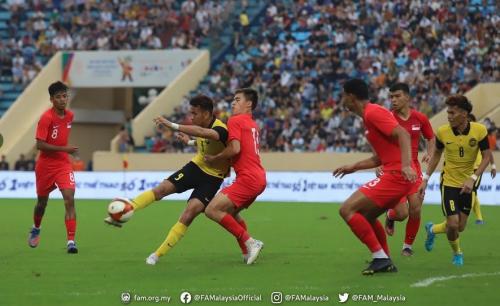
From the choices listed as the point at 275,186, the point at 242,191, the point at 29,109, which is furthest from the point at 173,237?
the point at 29,109

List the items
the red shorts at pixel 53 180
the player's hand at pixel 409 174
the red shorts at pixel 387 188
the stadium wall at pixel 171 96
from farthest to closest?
1. the stadium wall at pixel 171 96
2. the red shorts at pixel 53 180
3. the red shorts at pixel 387 188
4. the player's hand at pixel 409 174

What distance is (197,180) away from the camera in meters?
13.3

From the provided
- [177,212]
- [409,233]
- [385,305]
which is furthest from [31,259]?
[177,212]

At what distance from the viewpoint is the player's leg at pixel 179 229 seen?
12.8 m

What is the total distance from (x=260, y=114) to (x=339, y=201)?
915 cm

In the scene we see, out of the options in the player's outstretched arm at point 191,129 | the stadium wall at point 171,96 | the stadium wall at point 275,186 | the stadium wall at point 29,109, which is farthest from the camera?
the stadium wall at point 29,109

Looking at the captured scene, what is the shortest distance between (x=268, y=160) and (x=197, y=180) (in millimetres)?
22319

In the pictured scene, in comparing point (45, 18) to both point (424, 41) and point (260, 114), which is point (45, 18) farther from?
point (424, 41)

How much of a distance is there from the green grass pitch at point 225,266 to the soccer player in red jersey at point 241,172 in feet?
1.60

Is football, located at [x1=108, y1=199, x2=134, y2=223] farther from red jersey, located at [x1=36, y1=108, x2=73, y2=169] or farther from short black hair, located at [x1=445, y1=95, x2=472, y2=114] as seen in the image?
short black hair, located at [x1=445, y1=95, x2=472, y2=114]

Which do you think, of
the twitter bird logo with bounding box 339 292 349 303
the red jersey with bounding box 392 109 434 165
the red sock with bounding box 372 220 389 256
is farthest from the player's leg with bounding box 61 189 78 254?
the twitter bird logo with bounding box 339 292 349 303

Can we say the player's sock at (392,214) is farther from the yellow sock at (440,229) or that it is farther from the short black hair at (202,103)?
the short black hair at (202,103)

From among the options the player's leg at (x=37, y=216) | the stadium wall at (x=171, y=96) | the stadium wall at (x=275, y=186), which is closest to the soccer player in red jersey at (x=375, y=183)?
the player's leg at (x=37, y=216)

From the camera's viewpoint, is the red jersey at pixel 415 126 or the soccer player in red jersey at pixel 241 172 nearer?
the soccer player in red jersey at pixel 241 172
